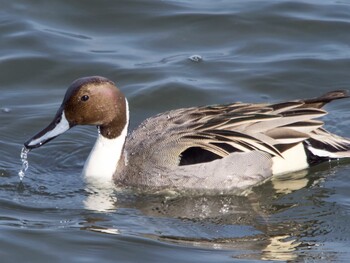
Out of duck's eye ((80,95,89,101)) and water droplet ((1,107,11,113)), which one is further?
water droplet ((1,107,11,113))

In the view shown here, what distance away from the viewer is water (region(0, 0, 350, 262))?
7.14 meters

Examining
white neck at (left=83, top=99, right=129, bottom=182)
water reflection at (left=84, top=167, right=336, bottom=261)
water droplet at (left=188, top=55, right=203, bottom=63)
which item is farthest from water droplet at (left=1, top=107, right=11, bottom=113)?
water droplet at (left=188, top=55, right=203, bottom=63)

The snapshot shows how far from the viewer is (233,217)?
304 inches

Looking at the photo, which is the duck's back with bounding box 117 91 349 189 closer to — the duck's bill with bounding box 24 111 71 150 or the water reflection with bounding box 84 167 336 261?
the water reflection with bounding box 84 167 336 261

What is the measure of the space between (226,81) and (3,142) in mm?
2512

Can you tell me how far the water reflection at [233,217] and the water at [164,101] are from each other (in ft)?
0.05

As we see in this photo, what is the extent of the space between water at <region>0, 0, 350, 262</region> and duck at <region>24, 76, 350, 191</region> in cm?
16

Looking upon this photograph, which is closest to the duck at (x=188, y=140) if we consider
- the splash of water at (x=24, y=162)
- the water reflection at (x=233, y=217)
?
the water reflection at (x=233, y=217)

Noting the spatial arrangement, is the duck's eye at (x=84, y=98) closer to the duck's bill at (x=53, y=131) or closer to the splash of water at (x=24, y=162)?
the duck's bill at (x=53, y=131)

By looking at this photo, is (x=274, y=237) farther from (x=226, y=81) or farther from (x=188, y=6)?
(x=188, y=6)

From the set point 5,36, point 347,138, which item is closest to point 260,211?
point 347,138

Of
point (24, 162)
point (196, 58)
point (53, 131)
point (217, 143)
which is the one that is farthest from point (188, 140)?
point (196, 58)

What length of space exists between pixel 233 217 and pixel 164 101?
266cm

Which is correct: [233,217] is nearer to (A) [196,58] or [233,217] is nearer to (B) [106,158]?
(B) [106,158]
